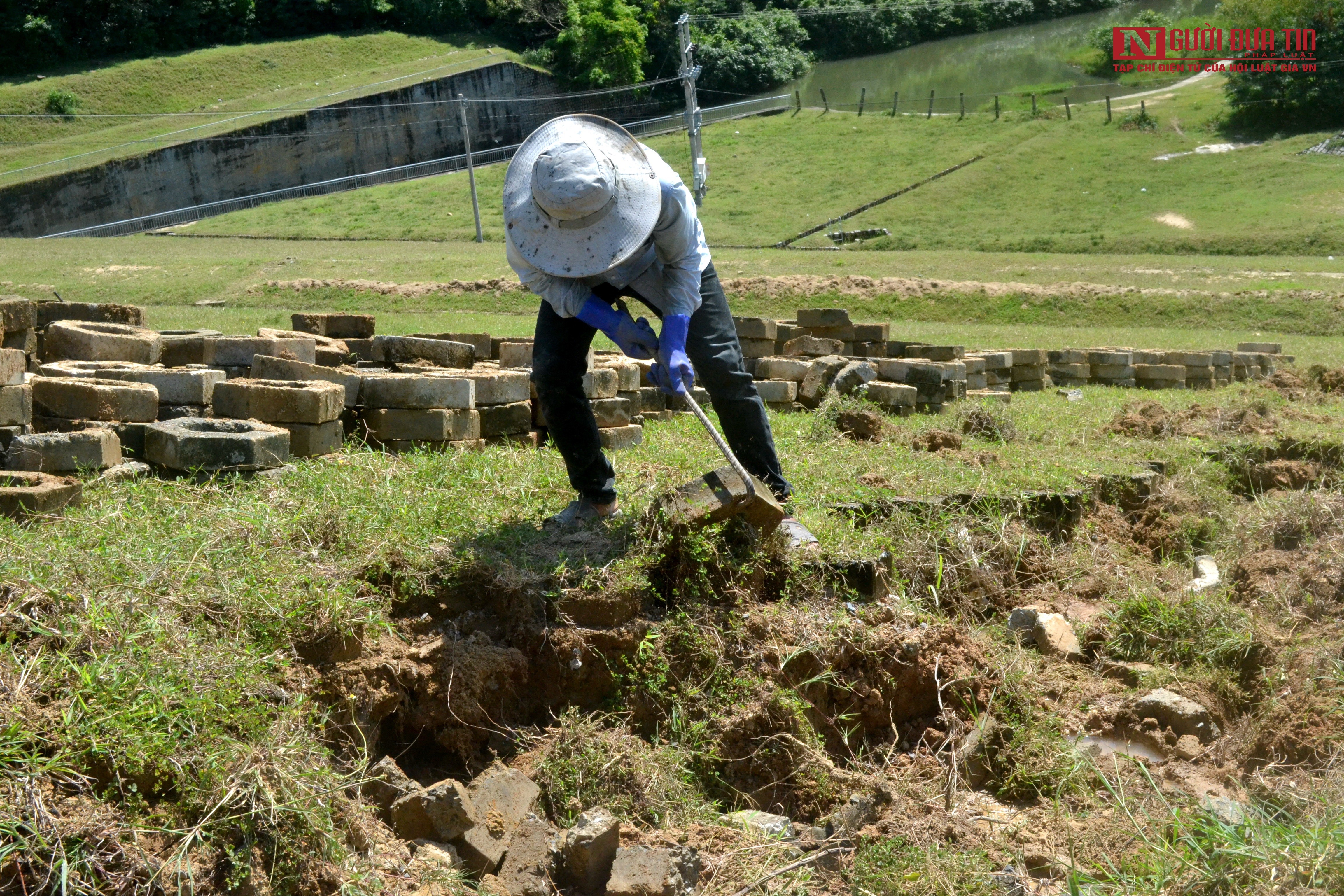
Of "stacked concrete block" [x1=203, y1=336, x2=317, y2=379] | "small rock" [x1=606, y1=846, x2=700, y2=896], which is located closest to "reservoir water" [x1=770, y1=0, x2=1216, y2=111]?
"stacked concrete block" [x1=203, y1=336, x2=317, y2=379]

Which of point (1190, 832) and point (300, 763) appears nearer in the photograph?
point (300, 763)

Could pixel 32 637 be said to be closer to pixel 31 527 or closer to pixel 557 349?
pixel 31 527

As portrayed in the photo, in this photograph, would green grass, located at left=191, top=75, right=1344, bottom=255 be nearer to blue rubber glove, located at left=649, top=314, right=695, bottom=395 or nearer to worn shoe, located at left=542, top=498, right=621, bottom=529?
blue rubber glove, located at left=649, top=314, right=695, bottom=395

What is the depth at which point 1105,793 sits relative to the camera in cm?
379

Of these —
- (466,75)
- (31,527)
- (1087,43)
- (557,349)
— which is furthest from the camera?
(1087,43)

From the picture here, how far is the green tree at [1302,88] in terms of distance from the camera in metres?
34.1

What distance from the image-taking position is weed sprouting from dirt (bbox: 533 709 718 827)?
3.62 metres

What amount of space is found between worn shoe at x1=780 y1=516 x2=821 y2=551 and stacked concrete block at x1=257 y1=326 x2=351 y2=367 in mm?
3406

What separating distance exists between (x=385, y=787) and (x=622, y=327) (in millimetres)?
1895

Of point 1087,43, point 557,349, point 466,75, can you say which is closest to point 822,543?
point 557,349

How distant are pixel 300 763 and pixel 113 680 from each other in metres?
0.54

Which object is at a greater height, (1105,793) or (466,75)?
(466,75)

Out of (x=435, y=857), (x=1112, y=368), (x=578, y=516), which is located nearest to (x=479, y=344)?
(x=578, y=516)

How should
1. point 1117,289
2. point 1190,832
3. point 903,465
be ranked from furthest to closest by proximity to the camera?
1. point 1117,289
2. point 903,465
3. point 1190,832
